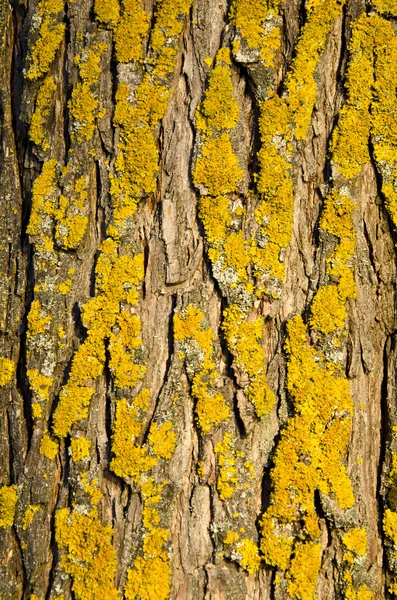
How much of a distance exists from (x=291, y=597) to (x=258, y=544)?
6.7 inches

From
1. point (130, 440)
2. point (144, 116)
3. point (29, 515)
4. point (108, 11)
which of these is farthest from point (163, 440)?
point (108, 11)

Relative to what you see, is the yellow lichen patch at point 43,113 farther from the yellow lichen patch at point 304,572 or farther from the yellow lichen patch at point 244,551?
the yellow lichen patch at point 304,572

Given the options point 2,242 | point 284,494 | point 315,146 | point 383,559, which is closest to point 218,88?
point 315,146

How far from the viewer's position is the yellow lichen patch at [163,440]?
1.70 metres

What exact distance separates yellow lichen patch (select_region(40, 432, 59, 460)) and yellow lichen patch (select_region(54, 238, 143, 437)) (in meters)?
0.04

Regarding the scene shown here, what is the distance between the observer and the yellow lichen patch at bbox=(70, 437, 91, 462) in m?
1.74

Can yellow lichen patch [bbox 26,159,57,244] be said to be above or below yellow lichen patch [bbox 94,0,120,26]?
below

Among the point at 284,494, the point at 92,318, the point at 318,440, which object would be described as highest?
the point at 92,318

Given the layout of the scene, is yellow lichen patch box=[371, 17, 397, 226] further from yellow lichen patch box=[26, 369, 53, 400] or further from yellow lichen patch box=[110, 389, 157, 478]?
yellow lichen patch box=[26, 369, 53, 400]

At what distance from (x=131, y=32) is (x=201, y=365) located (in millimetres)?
1025

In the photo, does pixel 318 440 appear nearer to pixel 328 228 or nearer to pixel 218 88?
pixel 328 228

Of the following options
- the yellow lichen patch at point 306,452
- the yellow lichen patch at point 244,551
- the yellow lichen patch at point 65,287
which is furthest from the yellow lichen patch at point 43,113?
the yellow lichen patch at point 244,551

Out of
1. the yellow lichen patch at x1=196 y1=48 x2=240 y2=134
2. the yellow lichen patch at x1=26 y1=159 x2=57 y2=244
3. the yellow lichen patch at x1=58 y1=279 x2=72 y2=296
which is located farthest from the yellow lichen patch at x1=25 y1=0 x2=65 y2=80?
the yellow lichen patch at x1=58 y1=279 x2=72 y2=296

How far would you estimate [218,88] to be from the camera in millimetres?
1742
